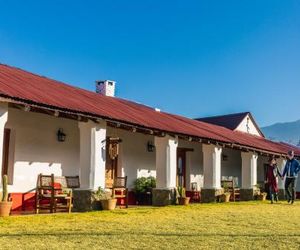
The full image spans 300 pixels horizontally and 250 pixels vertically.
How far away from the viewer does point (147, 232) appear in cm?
750

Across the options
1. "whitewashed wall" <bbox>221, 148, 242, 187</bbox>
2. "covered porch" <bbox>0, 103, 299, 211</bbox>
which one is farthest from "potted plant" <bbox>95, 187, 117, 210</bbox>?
"whitewashed wall" <bbox>221, 148, 242, 187</bbox>

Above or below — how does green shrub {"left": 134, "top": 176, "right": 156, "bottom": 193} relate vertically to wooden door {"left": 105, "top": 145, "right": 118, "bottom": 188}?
below

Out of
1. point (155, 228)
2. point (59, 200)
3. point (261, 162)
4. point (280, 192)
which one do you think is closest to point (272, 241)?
point (155, 228)

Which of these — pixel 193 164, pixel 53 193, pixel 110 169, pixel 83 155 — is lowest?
pixel 53 193

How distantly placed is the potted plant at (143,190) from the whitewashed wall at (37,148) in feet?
9.79

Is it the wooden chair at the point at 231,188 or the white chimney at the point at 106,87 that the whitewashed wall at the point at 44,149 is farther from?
the white chimney at the point at 106,87

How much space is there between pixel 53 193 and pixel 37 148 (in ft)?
5.93

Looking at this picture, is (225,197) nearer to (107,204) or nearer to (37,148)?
(107,204)

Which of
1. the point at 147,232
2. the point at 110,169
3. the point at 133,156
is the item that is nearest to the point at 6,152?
the point at 110,169

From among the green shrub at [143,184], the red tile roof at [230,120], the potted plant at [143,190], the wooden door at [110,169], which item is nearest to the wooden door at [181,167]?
the green shrub at [143,184]

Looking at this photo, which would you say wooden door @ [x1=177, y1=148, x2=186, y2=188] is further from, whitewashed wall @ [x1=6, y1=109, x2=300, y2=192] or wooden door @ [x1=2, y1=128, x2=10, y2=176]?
wooden door @ [x1=2, y1=128, x2=10, y2=176]

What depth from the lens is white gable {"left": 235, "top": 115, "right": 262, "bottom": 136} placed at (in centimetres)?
3200

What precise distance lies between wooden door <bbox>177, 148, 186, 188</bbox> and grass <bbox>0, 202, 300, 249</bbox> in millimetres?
9397

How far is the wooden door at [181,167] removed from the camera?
1977cm
